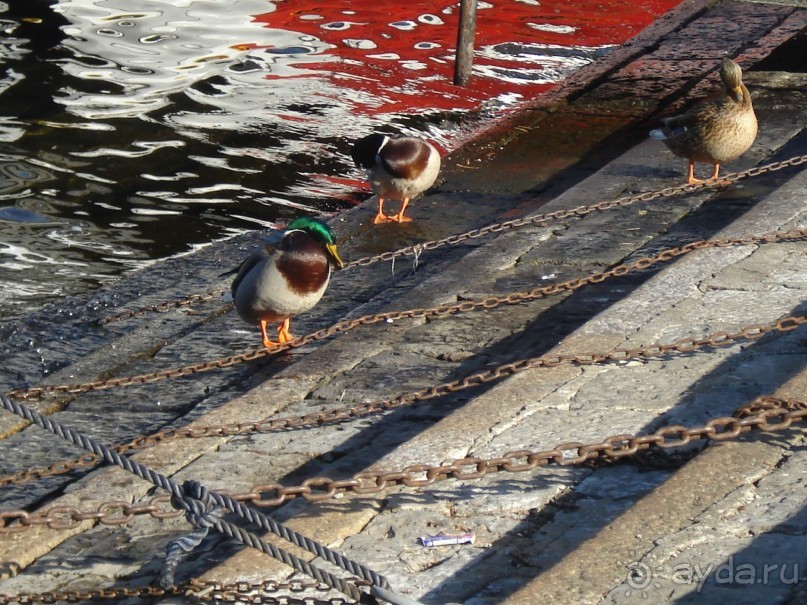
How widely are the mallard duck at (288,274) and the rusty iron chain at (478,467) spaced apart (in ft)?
5.65

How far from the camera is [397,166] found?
23.7 feet

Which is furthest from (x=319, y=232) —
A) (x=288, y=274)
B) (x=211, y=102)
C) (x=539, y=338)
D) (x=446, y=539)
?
(x=211, y=102)

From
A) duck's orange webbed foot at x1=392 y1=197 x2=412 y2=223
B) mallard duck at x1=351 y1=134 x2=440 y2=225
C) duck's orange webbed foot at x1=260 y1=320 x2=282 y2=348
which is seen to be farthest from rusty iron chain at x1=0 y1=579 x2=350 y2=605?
duck's orange webbed foot at x1=392 y1=197 x2=412 y2=223

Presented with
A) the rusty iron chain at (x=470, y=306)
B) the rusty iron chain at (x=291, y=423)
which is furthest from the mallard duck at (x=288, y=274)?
the rusty iron chain at (x=291, y=423)

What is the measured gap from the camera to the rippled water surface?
7934 millimetres

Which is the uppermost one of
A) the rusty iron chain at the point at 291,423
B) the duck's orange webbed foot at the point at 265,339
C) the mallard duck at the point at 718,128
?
the mallard duck at the point at 718,128

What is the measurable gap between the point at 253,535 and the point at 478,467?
0.68 metres

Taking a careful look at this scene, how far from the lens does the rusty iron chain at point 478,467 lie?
3.15m

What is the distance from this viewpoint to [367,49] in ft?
39.6

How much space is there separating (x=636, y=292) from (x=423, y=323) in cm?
97

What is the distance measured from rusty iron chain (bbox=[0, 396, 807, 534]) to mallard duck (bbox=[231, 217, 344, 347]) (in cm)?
172

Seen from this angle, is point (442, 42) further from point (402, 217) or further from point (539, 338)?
point (539, 338)

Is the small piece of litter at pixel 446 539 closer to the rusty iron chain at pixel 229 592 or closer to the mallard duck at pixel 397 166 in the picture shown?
the rusty iron chain at pixel 229 592

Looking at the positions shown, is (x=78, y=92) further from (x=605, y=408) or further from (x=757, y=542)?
(x=757, y=542)
